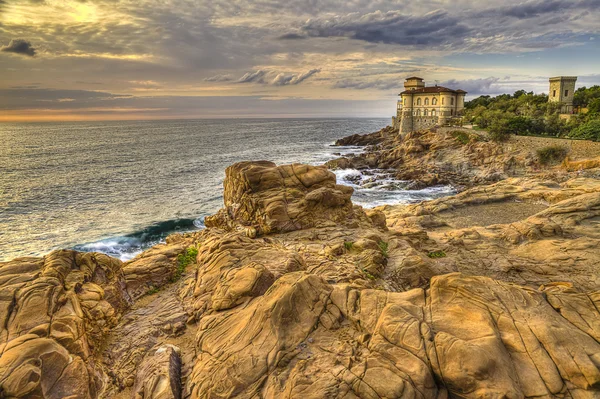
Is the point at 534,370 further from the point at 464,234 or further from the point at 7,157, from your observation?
the point at 7,157

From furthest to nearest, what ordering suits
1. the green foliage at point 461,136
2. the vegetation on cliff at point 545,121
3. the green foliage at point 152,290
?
the green foliage at point 461,136, the vegetation on cliff at point 545,121, the green foliage at point 152,290

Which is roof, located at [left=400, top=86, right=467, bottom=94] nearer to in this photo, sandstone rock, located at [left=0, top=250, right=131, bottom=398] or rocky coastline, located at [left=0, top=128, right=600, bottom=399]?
rocky coastline, located at [left=0, top=128, right=600, bottom=399]

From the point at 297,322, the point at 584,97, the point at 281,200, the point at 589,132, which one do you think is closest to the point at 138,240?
the point at 281,200

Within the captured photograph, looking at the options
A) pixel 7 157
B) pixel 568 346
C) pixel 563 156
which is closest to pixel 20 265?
pixel 568 346

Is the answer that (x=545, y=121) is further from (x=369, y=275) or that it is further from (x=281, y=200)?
(x=369, y=275)

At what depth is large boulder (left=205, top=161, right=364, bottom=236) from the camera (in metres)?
20.0

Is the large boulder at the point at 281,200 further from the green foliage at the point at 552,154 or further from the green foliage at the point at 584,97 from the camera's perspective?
the green foliage at the point at 584,97

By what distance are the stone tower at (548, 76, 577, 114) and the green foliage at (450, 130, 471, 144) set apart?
30533 millimetres

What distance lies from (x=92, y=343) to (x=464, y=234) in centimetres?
2279

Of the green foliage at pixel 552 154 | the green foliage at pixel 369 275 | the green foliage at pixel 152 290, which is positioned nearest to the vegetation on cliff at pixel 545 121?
the green foliage at pixel 552 154

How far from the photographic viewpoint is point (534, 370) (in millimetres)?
8055

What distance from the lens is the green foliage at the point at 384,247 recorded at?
1800 cm

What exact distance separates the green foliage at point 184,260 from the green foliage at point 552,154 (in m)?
57.5

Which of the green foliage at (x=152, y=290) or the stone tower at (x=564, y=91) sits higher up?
the stone tower at (x=564, y=91)
